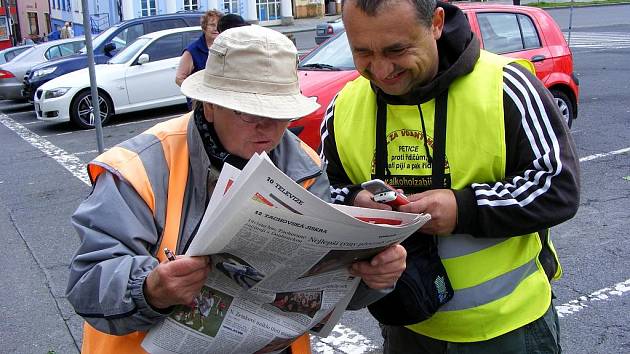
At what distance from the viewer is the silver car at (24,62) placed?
50.1ft

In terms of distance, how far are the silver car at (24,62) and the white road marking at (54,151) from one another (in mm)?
2174

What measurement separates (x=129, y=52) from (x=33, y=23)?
118 feet

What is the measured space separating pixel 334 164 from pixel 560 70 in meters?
6.79

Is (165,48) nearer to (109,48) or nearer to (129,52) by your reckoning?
(129,52)

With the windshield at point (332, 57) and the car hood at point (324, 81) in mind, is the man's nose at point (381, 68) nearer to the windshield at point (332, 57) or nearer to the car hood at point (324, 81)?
the car hood at point (324, 81)

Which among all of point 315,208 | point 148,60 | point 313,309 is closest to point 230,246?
point 315,208

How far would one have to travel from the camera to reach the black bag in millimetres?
1889

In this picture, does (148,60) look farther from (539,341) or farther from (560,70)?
(539,341)

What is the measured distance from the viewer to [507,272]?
75.5 inches

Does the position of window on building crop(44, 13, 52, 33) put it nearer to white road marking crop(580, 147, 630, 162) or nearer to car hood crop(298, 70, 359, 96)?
car hood crop(298, 70, 359, 96)

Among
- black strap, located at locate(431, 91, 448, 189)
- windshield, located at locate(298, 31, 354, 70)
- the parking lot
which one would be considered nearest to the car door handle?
the parking lot

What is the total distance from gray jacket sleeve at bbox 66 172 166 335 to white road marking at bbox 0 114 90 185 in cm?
647

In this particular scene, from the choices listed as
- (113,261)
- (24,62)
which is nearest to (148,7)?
(24,62)

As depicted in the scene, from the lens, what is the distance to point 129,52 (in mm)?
12203
